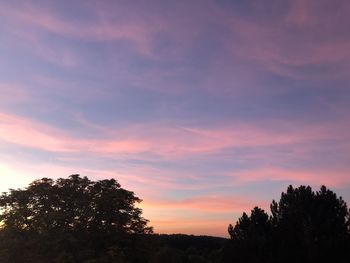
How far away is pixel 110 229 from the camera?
41906mm

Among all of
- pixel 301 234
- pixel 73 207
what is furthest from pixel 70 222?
pixel 301 234

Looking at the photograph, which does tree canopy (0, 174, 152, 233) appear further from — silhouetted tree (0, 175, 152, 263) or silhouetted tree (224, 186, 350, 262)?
silhouetted tree (224, 186, 350, 262)

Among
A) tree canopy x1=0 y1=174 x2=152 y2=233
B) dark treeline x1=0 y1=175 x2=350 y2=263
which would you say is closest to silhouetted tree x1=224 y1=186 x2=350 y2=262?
dark treeline x1=0 y1=175 x2=350 y2=263

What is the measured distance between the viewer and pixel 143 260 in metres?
42.0

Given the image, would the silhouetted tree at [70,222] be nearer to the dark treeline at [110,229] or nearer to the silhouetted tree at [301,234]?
the dark treeline at [110,229]

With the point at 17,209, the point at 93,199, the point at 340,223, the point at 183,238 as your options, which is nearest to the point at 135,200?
the point at 93,199

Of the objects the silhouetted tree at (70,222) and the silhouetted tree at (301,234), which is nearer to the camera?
the silhouetted tree at (70,222)

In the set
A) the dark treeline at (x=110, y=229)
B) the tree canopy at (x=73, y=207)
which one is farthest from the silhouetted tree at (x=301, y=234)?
the tree canopy at (x=73, y=207)

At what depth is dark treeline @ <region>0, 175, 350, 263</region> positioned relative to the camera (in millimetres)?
39812

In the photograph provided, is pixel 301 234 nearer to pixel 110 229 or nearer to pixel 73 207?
pixel 110 229

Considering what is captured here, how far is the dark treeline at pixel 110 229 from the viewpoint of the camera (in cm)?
3981

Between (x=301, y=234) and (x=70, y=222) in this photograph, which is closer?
(x=70, y=222)

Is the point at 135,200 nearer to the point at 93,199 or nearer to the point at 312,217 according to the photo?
the point at 93,199

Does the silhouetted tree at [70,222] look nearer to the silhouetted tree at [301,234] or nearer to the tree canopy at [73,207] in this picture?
the tree canopy at [73,207]
